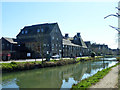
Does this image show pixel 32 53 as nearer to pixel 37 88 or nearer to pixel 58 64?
pixel 58 64

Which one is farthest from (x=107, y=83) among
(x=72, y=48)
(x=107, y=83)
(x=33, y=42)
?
(x=72, y=48)

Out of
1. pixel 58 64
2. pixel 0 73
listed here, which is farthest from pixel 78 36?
pixel 0 73

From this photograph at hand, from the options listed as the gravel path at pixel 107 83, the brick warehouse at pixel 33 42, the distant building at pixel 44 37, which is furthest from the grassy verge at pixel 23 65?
the gravel path at pixel 107 83

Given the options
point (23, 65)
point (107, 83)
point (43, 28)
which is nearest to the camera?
point (107, 83)

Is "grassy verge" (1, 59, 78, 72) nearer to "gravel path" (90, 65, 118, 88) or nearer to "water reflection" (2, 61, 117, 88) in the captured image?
"water reflection" (2, 61, 117, 88)

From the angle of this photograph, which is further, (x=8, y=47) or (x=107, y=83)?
(x=8, y=47)

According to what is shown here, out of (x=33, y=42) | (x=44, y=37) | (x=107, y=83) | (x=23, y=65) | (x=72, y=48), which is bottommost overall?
(x=107, y=83)

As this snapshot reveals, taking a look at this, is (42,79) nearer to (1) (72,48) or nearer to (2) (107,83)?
(2) (107,83)

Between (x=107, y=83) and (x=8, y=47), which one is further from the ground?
(x=8, y=47)

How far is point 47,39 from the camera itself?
43.3 metres

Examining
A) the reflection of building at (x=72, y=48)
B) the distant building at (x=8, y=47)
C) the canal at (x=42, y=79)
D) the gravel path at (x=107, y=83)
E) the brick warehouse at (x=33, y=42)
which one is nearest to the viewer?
the gravel path at (x=107, y=83)

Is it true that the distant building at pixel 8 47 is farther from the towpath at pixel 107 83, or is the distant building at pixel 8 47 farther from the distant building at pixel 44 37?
the towpath at pixel 107 83

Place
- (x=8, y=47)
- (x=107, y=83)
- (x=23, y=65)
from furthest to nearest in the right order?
1. (x=8, y=47)
2. (x=23, y=65)
3. (x=107, y=83)

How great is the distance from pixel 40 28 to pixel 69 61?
1695 cm
